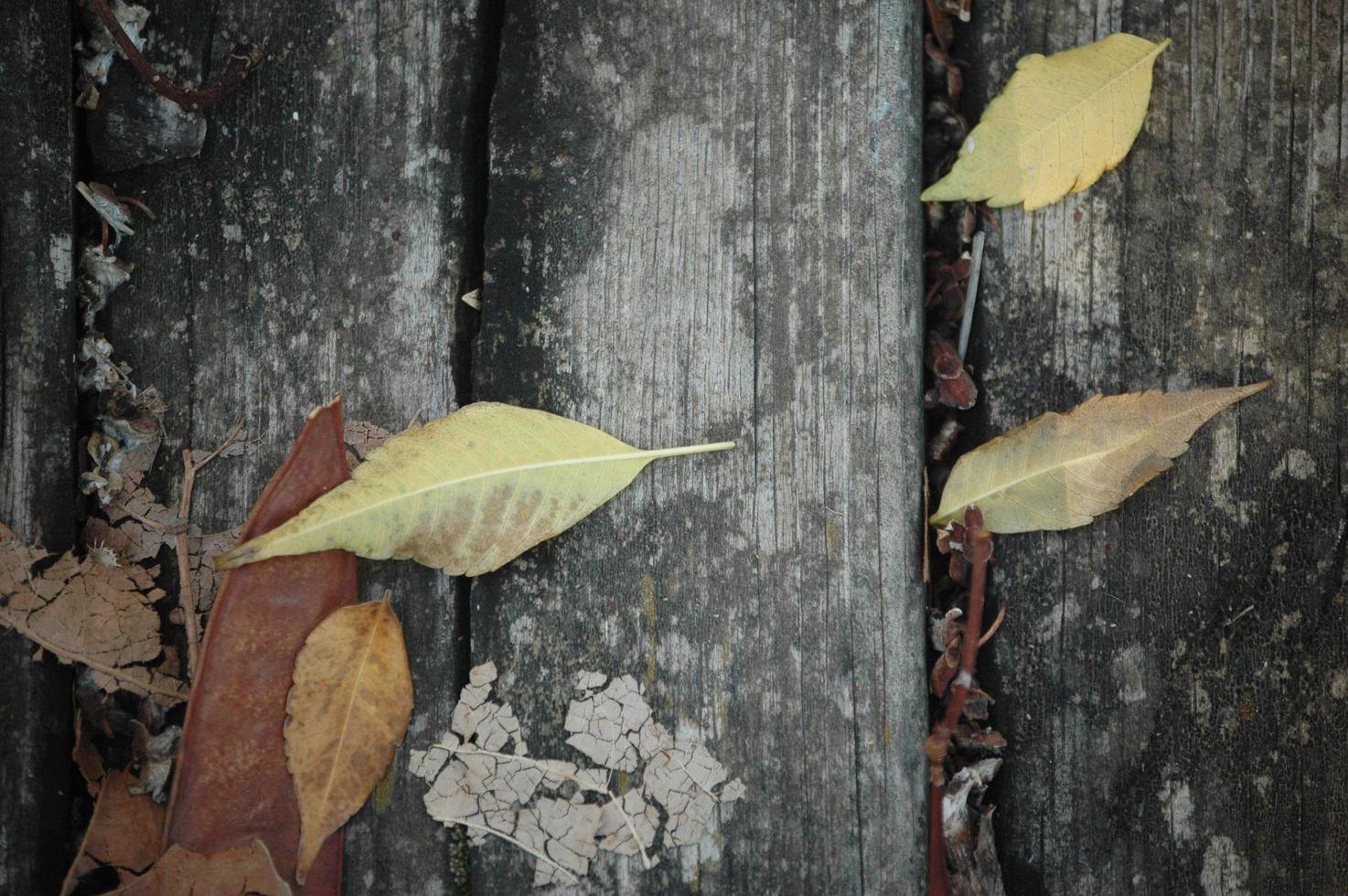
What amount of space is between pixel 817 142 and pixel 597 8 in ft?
1.32

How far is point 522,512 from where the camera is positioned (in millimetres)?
1333

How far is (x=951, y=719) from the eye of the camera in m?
1.36

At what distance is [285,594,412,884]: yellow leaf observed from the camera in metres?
1.31

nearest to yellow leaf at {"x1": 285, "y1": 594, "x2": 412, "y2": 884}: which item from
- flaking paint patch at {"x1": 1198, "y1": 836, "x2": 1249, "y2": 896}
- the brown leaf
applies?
the brown leaf

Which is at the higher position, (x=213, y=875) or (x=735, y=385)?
(x=735, y=385)

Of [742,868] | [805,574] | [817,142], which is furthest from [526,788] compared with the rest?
[817,142]

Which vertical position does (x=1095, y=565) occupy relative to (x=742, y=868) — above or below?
above

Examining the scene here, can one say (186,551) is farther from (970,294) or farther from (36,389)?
(970,294)

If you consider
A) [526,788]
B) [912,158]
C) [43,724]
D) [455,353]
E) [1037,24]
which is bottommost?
[526,788]

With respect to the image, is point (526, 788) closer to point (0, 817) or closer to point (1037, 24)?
point (0, 817)

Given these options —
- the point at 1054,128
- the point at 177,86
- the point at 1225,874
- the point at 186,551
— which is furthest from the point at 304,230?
the point at 1225,874

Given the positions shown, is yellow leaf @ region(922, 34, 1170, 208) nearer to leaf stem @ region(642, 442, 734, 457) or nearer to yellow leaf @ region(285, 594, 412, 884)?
leaf stem @ region(642, 442, 734, 457)

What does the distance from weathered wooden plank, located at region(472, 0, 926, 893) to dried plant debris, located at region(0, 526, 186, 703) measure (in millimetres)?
501

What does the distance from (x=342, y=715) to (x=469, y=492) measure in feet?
1.24
